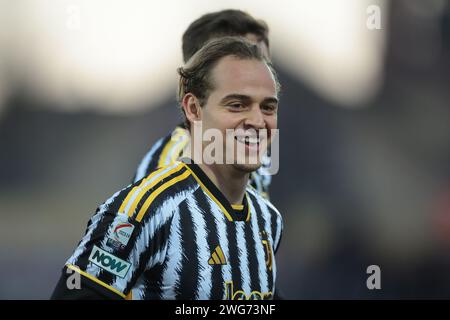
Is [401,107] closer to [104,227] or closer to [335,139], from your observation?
[335,139]

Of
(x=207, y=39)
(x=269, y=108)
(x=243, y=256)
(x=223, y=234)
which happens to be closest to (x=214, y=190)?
(x=223, y=234)

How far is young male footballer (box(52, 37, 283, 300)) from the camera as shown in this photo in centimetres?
234

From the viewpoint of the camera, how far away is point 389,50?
1090cm

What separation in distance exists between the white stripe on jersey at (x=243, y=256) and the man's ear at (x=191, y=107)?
439mm

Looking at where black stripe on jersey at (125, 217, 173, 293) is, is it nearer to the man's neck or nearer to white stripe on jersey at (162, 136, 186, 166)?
the man's neck

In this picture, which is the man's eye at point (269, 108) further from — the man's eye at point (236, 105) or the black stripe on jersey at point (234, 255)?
the black stripe on jersey at point (234, 255)

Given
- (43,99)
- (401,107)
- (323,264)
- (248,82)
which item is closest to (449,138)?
(401,107)

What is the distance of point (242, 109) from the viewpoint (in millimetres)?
2570

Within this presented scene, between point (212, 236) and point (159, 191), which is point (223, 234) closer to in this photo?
point (212, 236)

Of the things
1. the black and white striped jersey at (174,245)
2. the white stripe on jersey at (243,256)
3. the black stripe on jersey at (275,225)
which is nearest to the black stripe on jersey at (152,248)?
the black and white striped jersey at (174,245)

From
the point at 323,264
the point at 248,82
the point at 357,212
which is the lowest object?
the point at 323,264

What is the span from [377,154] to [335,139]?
703 mm
